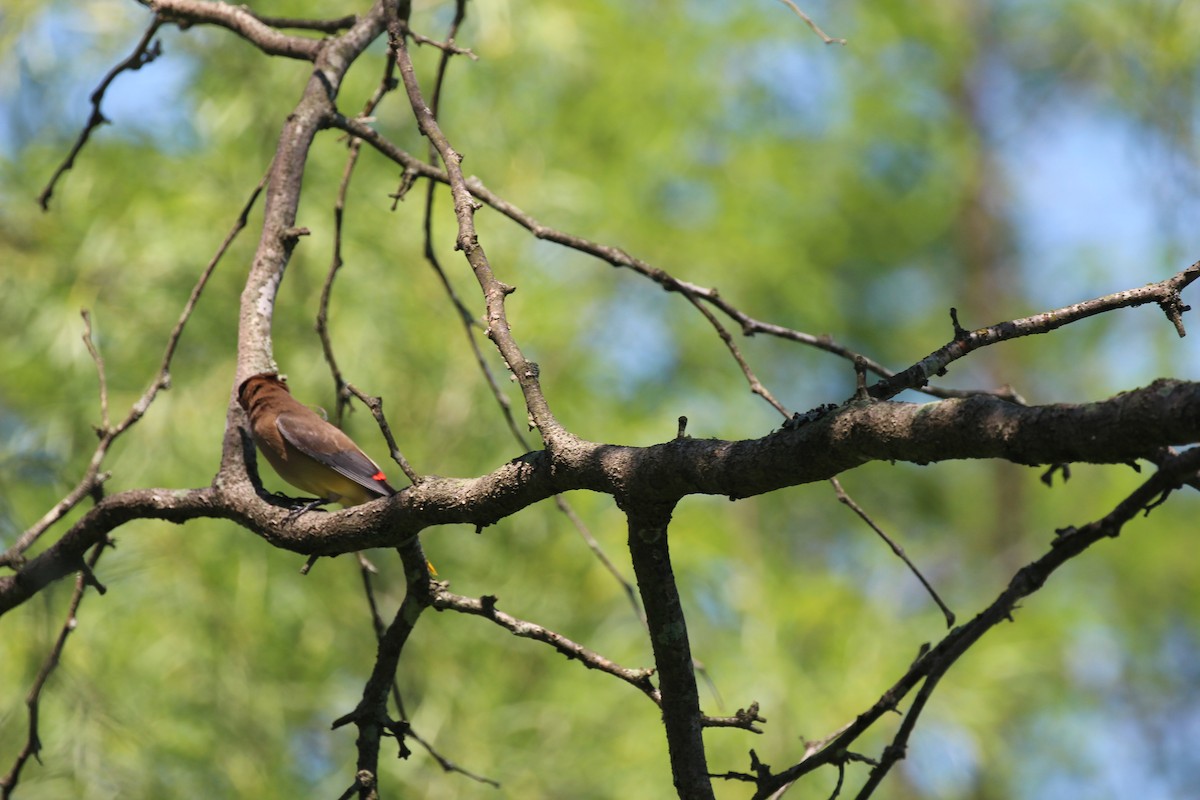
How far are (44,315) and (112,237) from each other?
0.67 meters

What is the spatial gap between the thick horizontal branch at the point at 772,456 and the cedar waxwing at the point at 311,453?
57cm

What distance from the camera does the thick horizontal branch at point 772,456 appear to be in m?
1.34

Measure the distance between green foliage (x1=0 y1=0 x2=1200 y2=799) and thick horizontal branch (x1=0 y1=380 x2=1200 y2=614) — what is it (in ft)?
7.92

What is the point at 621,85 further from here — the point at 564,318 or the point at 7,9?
the point at 7,9

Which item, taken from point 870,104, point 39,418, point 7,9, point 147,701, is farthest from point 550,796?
point 870,104

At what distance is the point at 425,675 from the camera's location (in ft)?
26.3

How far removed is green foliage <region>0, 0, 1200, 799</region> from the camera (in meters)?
7.35

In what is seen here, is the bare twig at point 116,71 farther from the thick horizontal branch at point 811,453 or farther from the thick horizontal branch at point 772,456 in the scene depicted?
the thick horizontal branch at point 811,453

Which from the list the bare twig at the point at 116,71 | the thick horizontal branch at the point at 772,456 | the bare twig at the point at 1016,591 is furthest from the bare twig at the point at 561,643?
the bare twig at the point at 116,71

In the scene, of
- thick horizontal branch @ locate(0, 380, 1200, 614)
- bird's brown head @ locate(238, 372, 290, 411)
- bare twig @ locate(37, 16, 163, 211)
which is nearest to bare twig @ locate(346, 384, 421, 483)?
thick horizontal branch @ locate(0, 380, 1200, 614)

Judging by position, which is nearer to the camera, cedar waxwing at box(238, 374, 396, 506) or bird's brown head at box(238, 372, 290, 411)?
bird's brown head at box(238, 372, 290, 411)

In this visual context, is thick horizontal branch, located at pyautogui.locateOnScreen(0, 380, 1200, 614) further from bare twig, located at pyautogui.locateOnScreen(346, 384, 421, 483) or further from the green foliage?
the green foliage

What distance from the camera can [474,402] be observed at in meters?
8.21

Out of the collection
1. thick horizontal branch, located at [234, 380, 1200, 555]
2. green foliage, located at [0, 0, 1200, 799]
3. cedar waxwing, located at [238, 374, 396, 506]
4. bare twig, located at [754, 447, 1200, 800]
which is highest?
green foliage, located at [0, 0, 1200, 799]
